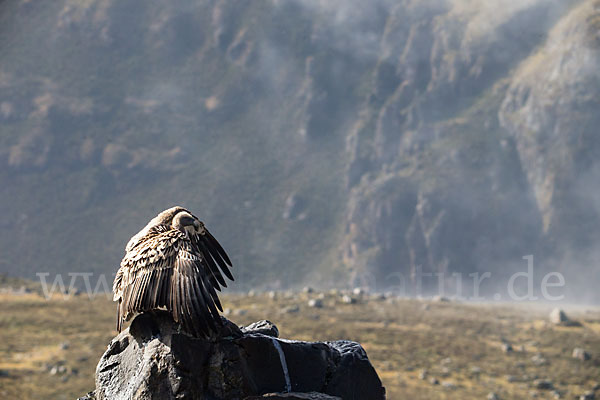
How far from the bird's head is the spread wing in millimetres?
504

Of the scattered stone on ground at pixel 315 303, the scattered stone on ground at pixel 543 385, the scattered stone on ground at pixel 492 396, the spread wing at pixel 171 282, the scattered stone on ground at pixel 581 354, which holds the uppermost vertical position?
the scattered stone on ground at pixel 315 303

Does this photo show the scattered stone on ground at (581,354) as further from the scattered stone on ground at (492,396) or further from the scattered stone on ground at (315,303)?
the scattered stone on ground at (315,303)

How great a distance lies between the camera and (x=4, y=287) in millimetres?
80188

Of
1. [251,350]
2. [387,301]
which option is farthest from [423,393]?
[251,350]

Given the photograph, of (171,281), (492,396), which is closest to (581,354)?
(492,396)

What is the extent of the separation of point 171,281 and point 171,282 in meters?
0.02

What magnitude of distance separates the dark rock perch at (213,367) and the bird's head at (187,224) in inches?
69.0

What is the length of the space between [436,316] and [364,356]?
56.9 metres

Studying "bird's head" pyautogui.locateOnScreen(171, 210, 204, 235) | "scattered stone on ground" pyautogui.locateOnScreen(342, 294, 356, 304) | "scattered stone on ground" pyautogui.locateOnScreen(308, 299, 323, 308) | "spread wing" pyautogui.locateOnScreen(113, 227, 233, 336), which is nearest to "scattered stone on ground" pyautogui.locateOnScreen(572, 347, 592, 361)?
"scattered stone on ground" pyautogui.locateOnScreen(342, 294, 356, 304)

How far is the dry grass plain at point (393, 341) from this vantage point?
50.5 m

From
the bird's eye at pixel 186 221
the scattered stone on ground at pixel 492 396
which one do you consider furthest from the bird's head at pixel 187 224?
the scattered stone on ground at pixel 492 396

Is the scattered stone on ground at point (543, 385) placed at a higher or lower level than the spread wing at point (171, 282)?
lower

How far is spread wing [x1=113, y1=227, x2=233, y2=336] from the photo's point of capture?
541 inches

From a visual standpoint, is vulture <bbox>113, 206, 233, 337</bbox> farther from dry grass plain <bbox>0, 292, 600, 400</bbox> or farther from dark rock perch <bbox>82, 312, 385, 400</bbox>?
dry grass plain <bbox>0, 292, 600, 400</bbox>
